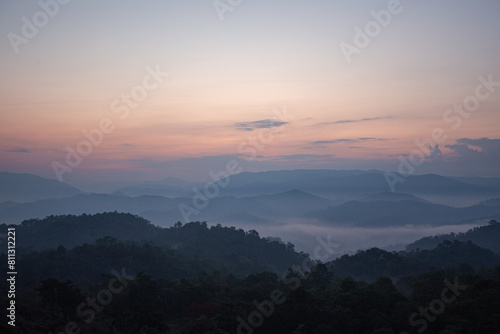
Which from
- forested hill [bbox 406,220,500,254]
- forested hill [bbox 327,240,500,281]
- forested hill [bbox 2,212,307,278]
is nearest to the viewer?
forested hill [bbox 327,240,500,281]

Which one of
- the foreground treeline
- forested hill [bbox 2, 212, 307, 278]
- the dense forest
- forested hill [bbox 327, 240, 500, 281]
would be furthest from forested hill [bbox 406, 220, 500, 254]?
the foreground treeline

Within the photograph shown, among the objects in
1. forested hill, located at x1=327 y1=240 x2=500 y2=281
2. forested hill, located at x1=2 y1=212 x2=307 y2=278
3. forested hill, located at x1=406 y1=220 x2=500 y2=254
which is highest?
forested hill, located at x1=2 y1=212 x2=307 y2=278

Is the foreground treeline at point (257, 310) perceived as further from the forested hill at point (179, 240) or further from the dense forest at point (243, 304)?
the forested hill at point (179, 240)

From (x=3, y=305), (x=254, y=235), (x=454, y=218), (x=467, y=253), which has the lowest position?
(x=454, y=218)

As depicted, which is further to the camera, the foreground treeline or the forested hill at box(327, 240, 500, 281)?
the forested hill at box(327, 240, 500, 281)

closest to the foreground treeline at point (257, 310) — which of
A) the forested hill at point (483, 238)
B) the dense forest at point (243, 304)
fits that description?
the dense forest at point (243, 304)

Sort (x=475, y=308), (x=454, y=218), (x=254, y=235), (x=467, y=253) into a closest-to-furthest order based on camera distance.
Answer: (x=475, y=308), (x=467, y=253), (x=254, y=235), (x=454, y=218)

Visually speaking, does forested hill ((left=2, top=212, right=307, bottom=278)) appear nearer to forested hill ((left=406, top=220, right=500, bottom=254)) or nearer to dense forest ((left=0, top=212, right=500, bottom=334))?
dense forest ((left=0, top=212, right=500, bottom=334))

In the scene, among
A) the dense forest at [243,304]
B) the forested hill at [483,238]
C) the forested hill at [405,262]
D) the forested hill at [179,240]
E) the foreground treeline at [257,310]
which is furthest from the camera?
the forested hill at [483,238]

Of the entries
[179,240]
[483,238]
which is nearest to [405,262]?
[179,240]

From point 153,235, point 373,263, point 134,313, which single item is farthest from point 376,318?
point 153,235

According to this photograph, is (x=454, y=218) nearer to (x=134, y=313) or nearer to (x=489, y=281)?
(x=489, y=281)
